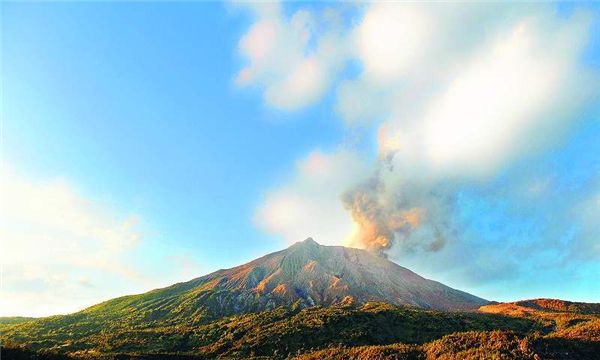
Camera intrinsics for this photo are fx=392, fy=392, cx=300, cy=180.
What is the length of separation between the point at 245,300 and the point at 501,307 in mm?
116698

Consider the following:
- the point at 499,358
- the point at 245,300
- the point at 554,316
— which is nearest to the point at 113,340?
the point at 245,300

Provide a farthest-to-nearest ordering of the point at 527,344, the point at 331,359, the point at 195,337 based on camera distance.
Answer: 1. the point at 195,337
2. the point at 331,359
3. the point at 527,344

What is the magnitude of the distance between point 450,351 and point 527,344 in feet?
38.2

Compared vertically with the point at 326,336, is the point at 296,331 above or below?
above

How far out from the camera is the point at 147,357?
86125mm

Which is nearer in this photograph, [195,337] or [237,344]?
[237,344]

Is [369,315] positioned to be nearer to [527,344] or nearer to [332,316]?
[332,316]

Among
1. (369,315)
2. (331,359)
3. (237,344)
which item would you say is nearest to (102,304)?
(237,344)

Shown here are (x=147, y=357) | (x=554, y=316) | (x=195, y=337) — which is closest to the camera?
(x=147, y=357)

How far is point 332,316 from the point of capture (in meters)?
126

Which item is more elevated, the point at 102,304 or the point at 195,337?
the point at 102,304

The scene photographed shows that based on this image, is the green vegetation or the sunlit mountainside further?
the sunlit mountainside

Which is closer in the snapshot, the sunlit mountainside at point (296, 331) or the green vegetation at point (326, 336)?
the green vegetation at point (326, 336)

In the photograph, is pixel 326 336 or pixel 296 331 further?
pixel 296 331
